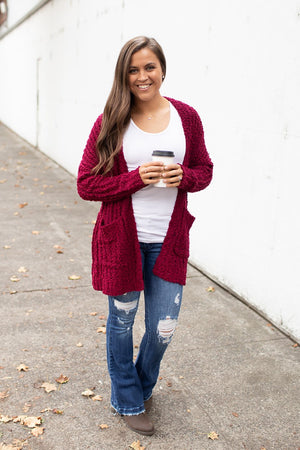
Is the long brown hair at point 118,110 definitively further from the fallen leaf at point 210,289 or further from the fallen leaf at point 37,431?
the fallen leaf at point 210,289

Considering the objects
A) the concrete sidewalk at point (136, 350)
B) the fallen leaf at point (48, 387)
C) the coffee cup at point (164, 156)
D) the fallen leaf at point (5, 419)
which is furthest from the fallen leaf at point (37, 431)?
the coffee cup at point (164, 156)

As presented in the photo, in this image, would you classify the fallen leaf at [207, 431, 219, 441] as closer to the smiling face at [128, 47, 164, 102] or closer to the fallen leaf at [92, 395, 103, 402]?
the fallen leaf at [92, 395, 103, 402]

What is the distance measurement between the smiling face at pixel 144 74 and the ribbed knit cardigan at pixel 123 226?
0.70 feet

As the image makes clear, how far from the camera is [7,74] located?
21.5 meters

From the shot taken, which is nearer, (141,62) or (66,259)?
(141,62)

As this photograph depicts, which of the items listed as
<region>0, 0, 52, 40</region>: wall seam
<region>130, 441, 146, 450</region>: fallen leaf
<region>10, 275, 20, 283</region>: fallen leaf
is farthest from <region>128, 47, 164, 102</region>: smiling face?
<region>0, 0, 52, 40</region>: wall seam

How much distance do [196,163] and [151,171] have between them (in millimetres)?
514

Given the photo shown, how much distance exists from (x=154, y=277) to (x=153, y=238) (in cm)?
22

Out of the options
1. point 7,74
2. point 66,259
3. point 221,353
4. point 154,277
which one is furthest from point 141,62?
point 7,74

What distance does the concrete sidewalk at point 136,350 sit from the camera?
3.15 metres

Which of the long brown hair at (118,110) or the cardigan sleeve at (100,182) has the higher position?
the long brown hair at (118,110)

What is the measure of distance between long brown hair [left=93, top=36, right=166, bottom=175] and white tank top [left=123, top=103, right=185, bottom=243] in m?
0.06

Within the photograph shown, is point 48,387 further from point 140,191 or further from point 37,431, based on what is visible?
point 140,191

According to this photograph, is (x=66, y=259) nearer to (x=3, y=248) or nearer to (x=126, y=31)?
(x=3, y=248)
